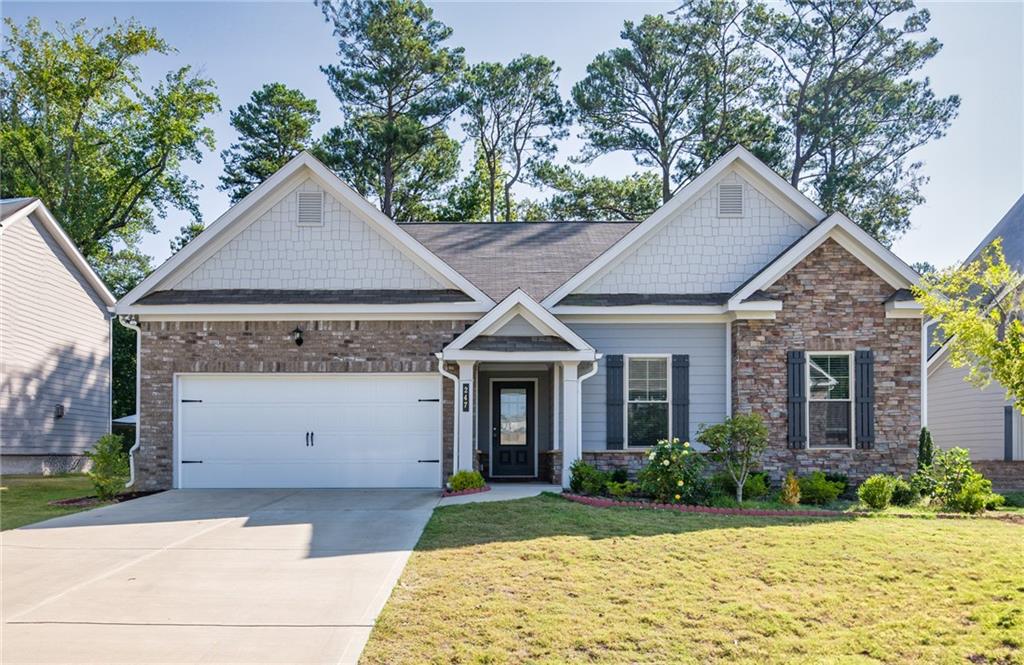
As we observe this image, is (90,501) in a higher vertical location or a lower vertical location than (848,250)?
lower

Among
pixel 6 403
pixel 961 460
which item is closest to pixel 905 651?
pixel 961 460

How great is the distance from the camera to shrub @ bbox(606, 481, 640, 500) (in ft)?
43.3

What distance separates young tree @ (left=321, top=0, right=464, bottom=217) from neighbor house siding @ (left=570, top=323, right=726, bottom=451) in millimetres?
19678

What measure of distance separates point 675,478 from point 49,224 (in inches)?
711

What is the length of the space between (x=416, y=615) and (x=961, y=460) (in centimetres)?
1003

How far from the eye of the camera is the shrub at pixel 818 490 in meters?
13.4

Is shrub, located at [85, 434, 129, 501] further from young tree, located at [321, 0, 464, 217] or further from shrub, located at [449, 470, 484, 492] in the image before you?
young tree, located at [321, 0, 464, 217]

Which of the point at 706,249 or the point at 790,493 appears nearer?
the point at 790,493

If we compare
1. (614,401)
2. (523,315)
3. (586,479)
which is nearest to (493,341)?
(523,315)

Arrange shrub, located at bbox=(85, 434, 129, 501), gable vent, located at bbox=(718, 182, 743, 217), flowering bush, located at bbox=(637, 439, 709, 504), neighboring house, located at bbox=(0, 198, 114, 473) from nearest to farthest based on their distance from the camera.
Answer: flowering bush, located at bbox=(637, 439, 709, 504), shrub, located at bbox=(85, 434, 129, 501), gable vent, located at bbox=(718, 182, 743, 217), neighboring house, located at bbox=(0, 198, 114, 473)

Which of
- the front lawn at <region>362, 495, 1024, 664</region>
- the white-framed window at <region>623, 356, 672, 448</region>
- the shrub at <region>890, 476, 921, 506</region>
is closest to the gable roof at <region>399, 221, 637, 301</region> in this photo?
the white-framed window at <region>623, 356, 672, 448</region>

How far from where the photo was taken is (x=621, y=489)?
524 inches

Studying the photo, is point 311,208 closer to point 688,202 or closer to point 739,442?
point 688,202

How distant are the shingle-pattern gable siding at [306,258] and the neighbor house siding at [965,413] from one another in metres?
12.2
